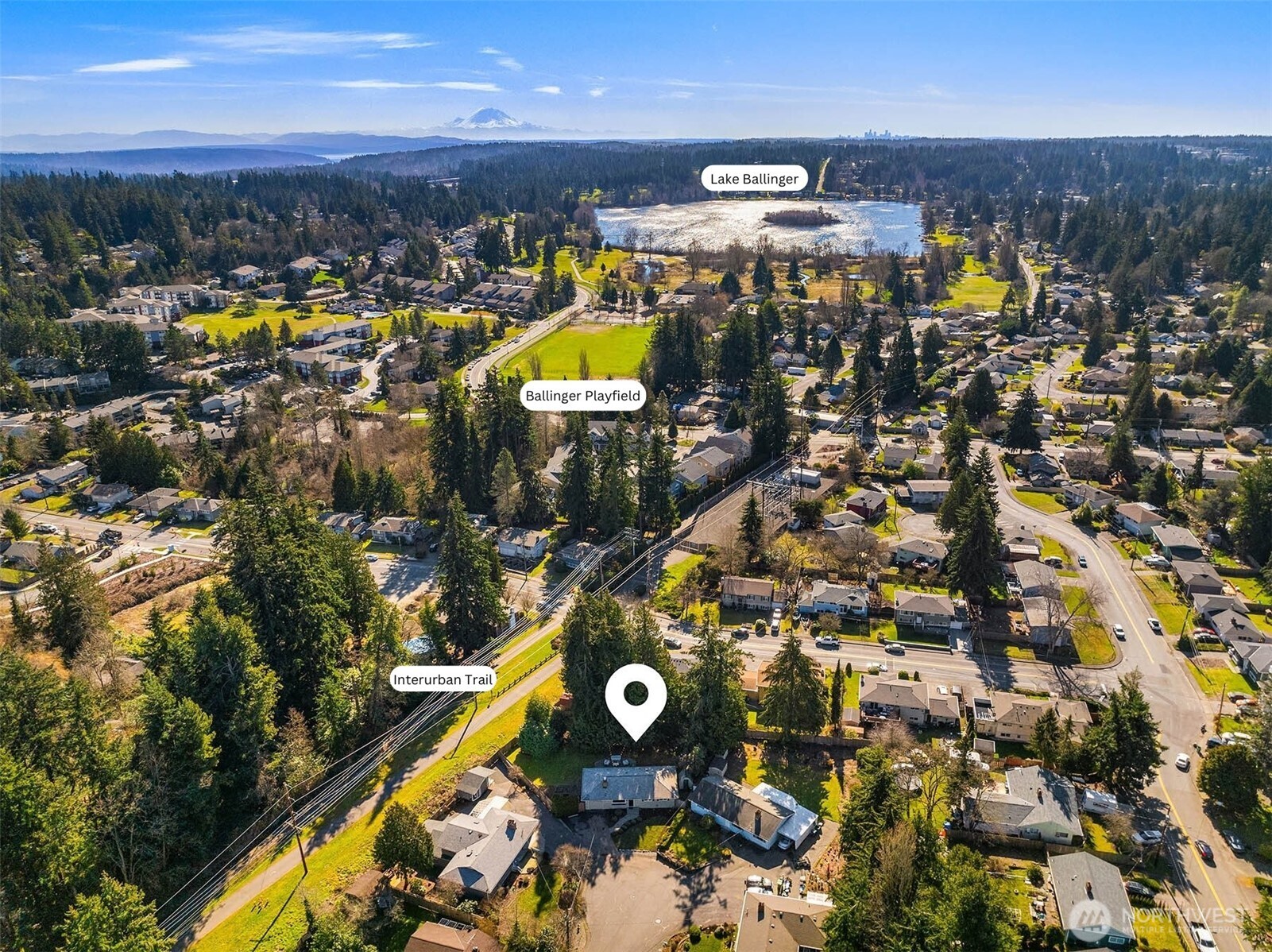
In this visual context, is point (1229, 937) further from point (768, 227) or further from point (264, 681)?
point (768, 227)

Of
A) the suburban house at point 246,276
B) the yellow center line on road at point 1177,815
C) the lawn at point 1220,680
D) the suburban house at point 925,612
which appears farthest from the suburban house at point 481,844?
the suburban house at point 246,276

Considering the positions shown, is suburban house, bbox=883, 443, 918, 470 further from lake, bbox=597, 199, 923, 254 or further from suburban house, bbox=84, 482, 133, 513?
lake, bbox=597, 199, 923, 254

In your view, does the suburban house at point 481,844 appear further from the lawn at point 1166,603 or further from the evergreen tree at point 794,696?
the lawn at point 1166,603

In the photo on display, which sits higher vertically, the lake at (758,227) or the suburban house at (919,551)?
the lake at (758,227)

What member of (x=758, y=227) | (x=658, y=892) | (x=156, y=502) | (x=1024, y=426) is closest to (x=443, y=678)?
(x=658, y=892)

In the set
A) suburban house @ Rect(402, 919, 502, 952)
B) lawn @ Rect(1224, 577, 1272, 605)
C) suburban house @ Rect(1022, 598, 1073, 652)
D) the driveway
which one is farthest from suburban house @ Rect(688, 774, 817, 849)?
lawn @ Rect(1224, 577, 1272, 605)
